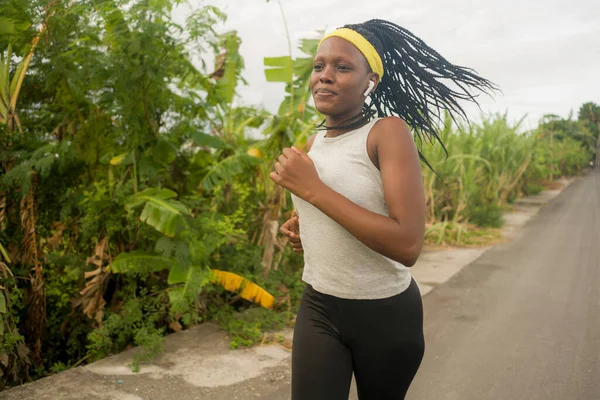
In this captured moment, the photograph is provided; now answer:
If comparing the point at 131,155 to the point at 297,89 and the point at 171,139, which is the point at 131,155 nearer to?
the point at 171,139

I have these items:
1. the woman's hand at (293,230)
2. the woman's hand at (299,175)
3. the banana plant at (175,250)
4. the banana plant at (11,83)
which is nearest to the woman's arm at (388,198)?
the woman's hand at (299,175)

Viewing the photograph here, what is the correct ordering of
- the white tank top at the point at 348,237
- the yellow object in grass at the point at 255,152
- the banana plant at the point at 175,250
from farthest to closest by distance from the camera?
the yellow object in grass at the point at 255,152 < the banana plant at the point at 175,250 < the white tank top at the point at 348,237

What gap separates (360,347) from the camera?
6.59 feet

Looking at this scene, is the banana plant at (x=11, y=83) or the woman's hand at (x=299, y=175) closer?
the woman's hand at (x=299, y=175)

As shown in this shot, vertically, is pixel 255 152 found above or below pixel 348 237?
above

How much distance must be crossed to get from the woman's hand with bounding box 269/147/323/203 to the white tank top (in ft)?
0.35

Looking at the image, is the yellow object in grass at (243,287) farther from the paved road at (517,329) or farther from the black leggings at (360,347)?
the black leggings at (360,347)

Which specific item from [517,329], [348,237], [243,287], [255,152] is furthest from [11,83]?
[517,329]

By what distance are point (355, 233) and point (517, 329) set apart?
3.98 metres

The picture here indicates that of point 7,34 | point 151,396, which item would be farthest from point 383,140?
point 7,34

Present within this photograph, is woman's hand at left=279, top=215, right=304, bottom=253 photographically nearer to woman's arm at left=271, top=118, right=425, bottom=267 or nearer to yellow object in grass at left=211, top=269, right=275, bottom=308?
woman's arm at left=271, top=118, right=425, bottom=267

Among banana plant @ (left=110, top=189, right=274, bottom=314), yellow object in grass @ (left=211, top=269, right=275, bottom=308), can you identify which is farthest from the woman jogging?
yellow object in grass @ (left=211, top=269, right=275, bottom=308)

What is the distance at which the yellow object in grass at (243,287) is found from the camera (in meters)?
5.10

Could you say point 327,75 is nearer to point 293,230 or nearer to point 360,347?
point 293,230
